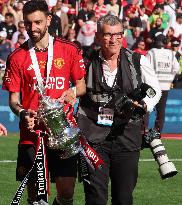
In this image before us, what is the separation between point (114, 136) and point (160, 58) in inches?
384

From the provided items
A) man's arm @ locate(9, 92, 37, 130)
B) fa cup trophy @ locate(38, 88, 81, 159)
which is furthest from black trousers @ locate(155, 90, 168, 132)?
fa cup trophy @ locate(38, 88, 81, 159)

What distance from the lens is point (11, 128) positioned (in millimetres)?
20703

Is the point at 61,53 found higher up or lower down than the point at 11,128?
higher up

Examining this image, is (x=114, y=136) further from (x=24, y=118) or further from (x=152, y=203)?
(x=152, y=203)

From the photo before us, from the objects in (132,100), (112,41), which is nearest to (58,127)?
(132,100)

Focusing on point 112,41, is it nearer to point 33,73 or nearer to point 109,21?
point 109,21

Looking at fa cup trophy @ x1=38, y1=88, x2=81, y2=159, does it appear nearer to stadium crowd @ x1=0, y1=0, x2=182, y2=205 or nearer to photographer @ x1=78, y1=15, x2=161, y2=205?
stadium crowd @ x1=0, y1=0, x2=182, y2=205

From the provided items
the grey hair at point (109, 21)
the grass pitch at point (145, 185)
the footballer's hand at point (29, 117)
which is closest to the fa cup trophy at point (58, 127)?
the footballer's hand at point (29, 117)

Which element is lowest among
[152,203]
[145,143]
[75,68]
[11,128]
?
[11,128]

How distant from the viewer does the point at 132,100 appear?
7.94m

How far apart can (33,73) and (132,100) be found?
3.07ft

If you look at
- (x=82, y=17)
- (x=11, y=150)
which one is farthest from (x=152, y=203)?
(x=82, y=17)

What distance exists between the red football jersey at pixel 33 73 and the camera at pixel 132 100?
465 millimetres

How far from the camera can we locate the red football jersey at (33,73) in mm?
7965
